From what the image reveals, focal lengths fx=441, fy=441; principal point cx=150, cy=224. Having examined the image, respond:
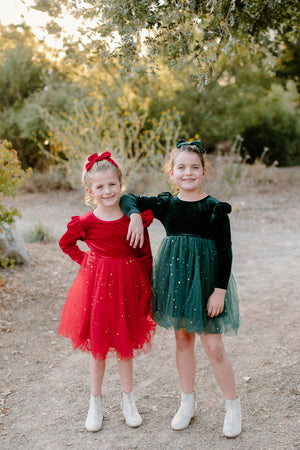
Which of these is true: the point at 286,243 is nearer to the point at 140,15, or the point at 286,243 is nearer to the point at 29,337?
the point at 29,337

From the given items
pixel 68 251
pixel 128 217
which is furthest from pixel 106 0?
pixel 68 251

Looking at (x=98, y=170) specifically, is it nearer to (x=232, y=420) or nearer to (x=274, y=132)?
(x=232, y=420)

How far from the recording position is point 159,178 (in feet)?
31.2

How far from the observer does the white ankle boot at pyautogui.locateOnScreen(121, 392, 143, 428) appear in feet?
8.41

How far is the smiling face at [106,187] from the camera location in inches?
97.3

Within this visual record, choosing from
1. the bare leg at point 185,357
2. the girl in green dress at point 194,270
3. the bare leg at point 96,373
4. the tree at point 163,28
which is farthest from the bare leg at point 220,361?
the tree at point 163,28

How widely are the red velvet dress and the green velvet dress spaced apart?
114 mm

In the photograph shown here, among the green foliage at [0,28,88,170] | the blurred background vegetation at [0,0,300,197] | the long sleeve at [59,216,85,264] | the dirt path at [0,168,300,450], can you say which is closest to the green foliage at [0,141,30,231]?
the dirt path at [0,168,300,450]

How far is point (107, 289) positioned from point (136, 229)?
0.39 m

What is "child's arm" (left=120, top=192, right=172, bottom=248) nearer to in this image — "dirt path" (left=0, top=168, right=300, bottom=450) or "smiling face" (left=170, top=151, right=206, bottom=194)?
"smiling face" (left=170, top=151, right=206, bottom=194)

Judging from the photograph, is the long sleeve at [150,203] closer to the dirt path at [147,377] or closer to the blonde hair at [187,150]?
the blonde hair at [187,150]

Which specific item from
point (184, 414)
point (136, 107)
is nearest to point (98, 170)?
point (184, 414)

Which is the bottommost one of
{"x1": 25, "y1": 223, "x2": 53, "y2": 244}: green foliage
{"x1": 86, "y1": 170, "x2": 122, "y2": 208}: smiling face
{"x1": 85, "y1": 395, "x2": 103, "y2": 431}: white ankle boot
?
{"x1": 25, "y1": 223, "x2": 53, "y2": 244}: green foliage

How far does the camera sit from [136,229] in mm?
2338
